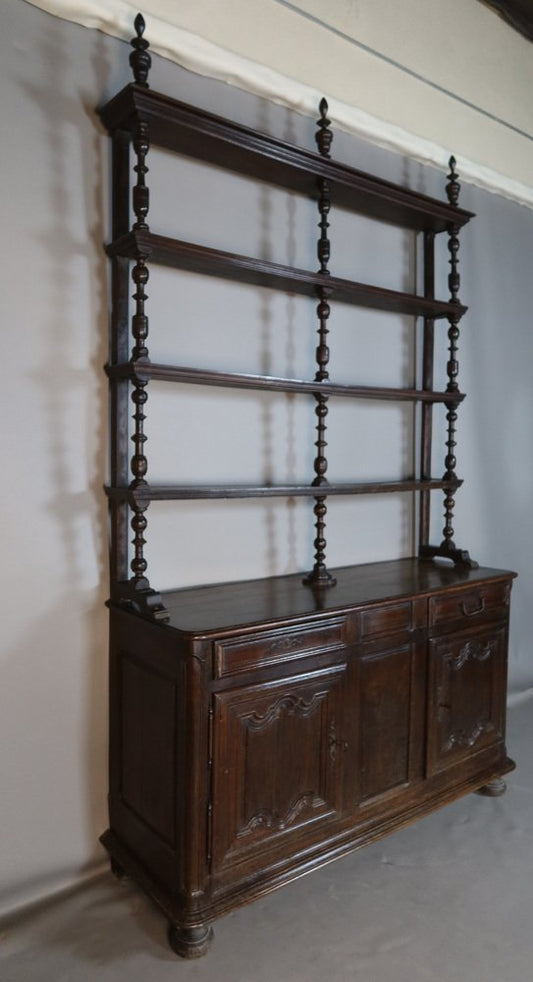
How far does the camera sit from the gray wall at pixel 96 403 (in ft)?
6.14

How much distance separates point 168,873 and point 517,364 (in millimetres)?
2792

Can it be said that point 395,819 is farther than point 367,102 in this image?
No

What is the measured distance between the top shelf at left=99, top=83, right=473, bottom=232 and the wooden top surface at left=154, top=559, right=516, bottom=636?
136 centimetres

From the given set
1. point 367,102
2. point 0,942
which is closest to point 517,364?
point 367,102

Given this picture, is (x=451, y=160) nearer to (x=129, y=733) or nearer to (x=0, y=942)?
(x=129, y=733)

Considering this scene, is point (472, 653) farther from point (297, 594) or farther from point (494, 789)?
point (297, 594)

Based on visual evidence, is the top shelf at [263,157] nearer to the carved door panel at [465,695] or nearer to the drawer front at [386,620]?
the drawer front at [386,620]

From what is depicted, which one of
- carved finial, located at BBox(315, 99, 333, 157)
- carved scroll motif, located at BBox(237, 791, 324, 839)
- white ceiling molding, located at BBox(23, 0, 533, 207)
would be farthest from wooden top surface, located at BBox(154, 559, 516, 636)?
white ceiling molding, located at BBox(23, 0, 533, 207)

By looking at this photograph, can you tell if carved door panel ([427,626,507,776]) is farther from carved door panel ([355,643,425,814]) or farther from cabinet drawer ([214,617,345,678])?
cabinet drawer ([214,617,345,678])

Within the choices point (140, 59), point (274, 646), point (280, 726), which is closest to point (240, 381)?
point (274, 646)

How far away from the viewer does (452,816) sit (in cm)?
239

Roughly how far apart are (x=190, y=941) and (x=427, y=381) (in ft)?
7.09

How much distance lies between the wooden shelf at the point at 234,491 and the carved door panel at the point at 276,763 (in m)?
0.56

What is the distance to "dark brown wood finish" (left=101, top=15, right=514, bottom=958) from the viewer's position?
1730mm
